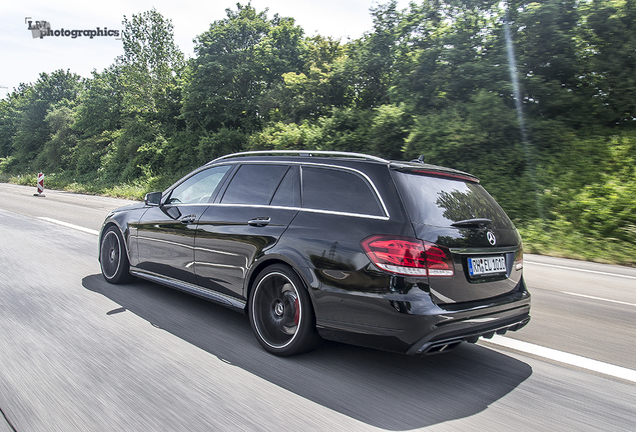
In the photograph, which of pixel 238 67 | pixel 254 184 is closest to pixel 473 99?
pixel 254 184

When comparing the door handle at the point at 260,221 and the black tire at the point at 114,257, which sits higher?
the door handle at the point at 260,221

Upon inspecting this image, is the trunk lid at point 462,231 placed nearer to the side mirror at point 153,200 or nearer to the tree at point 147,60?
the side mirror at point 153,200

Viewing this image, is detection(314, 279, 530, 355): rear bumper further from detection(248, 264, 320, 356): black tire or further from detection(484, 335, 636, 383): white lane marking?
detection(484, 335, 636, 383): white lane marking

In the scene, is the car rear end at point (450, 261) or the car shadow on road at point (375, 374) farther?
the car rear end at point (450, 261)

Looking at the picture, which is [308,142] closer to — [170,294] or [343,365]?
[170,294]

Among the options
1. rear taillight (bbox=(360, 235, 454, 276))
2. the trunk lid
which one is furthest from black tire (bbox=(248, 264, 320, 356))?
the trunk lid

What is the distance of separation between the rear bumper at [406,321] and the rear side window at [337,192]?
0.64 metres

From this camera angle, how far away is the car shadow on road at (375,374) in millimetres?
2988

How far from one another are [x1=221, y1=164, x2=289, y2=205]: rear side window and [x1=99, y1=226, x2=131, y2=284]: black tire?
2.08 meters

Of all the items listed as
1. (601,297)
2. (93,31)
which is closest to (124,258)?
(601,297)

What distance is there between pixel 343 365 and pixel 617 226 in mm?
10431

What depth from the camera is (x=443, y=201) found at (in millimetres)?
3623

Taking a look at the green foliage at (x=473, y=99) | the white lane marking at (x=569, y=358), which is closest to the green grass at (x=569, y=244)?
the green foliage at (x=473, y=99)

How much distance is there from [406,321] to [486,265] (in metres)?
0.84
